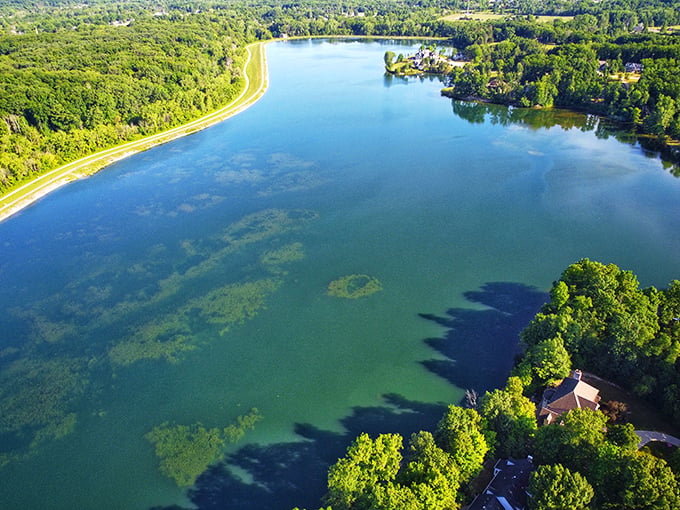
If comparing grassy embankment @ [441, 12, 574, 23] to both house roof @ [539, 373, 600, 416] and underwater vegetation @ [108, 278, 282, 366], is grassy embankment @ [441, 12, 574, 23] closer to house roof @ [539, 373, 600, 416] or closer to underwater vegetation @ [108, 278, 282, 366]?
underwater vegetation @ [108, 278, 282, 366]

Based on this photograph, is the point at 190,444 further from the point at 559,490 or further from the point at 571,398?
the point at 571,398

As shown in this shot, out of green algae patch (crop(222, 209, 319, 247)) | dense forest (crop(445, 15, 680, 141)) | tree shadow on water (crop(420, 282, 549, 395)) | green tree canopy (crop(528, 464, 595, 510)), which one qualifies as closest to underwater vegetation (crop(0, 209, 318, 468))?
green algae patch (crop(222, 209, 319, 247))

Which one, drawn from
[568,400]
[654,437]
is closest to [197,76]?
[568,400]

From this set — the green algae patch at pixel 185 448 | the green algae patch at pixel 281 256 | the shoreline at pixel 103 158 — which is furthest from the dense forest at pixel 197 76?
the green algae patch at pixel 185 448

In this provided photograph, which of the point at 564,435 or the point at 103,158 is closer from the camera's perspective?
the point at 564,435

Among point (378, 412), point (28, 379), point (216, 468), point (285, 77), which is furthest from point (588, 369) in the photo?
point (285, 77)

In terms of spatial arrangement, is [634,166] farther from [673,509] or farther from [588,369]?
[673,509]
